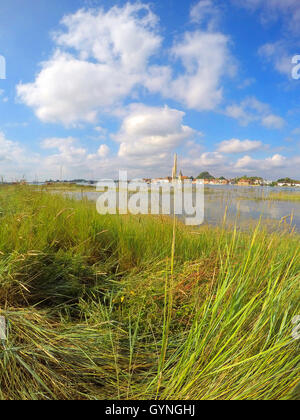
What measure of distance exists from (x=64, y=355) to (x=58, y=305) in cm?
46

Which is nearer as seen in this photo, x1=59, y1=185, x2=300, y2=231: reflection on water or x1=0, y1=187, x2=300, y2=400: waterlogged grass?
x1=0, y1=187, x2=300, y2=400: waterlogged grass

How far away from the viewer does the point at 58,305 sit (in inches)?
59.6

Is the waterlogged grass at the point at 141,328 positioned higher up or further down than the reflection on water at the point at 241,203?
further down

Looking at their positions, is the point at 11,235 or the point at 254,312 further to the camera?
the point at 11,235

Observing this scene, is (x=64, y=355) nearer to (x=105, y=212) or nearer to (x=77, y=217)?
(x=77, y=217)

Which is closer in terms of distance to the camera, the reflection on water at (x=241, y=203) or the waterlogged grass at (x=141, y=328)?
the waterlogged grass at (x=141, y=328)

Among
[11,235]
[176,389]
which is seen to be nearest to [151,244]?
[11,235]

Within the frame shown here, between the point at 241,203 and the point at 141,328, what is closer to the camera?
the point at 141,328

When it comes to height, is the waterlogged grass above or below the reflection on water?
below

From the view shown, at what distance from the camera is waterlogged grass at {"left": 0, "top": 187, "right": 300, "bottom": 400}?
0.85m

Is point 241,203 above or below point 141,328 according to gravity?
above

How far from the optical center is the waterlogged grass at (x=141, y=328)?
0.85 m

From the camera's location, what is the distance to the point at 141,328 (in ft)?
4.88
